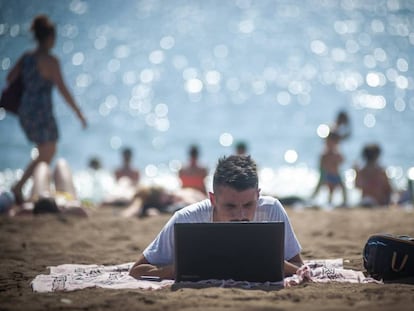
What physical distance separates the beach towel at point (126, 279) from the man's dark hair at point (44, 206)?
2.94 metres

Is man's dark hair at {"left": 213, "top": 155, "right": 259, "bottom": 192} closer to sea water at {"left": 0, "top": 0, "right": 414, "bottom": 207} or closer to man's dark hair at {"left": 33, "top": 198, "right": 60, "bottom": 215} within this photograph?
man's dark hair at {"left": 33, "top": 198, "right": 60, "bottom": 215}

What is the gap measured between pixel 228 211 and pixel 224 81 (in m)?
22.1

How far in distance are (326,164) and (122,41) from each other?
16.6 meters

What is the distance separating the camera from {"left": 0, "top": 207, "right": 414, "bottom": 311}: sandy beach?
3422mm

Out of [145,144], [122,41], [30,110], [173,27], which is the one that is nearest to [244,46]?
[173,27]

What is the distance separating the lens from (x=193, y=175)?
11844 mm

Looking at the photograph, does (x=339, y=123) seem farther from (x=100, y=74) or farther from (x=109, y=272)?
(x=100, y=74)

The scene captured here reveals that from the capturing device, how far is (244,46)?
27.7 metres

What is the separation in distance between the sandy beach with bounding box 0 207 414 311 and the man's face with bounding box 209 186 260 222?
45cm

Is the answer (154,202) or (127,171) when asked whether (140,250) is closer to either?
(154,202)

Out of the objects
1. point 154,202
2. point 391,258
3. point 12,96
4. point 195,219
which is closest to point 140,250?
point 195,219

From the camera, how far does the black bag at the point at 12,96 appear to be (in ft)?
25.2

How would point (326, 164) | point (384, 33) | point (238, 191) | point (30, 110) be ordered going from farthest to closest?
point (384, 33), point (326, 164), point (30, 110), point (238, 191)

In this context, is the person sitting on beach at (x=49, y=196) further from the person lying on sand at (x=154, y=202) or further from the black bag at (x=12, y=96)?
the person lying on sand at (x=154, y=202)
